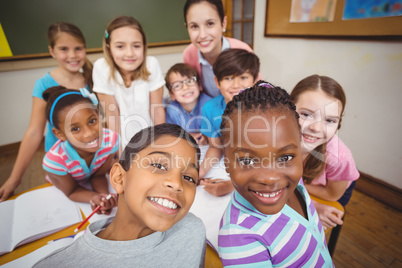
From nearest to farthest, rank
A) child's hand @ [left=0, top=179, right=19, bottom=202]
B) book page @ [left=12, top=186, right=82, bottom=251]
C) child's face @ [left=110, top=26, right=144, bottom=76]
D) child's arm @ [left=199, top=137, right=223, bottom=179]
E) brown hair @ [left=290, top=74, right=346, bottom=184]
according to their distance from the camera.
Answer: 1. book page @ [left=12, top=186, right=82, bottom=251]
2. brown hair @ [left=290, top=74, right=346, bottom=184]
3. child's hand @ [left=0, top=179, right=19, bottom=202]
4. child's arm @ [left=199, top=137, right=223, bottom=179]
5. child's face @ [left=110, top=26, right=144, bottom=76]

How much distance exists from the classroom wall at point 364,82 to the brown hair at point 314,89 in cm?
102

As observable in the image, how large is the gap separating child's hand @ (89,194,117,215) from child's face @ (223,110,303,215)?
22.4 inches

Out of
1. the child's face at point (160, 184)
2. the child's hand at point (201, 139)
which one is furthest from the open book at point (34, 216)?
the child's hand at point (201, 139)

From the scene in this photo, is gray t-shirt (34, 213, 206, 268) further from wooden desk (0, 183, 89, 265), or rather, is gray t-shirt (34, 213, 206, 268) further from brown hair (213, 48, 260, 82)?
brown hair (213, 48, 260, 82)

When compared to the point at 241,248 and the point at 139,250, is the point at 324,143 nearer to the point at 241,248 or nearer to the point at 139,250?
the point at 241,248

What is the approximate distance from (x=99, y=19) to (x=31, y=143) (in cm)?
216

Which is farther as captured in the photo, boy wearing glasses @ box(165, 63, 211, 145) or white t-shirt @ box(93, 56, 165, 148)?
boy wearing glasses @ box(165, 63, 211, 145)

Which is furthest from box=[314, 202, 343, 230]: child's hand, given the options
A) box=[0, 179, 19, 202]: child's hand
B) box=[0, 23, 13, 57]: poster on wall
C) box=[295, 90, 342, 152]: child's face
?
box=[0, 23, 13, 57]: poster on wall

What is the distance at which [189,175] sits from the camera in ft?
2.27

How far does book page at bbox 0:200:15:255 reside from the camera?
77 cm

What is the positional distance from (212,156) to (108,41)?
1.00 meters

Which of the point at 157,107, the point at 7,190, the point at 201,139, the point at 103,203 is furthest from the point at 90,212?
the point at 157,107

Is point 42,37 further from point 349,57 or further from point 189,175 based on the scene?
point 349,57

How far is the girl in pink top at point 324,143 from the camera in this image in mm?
916
